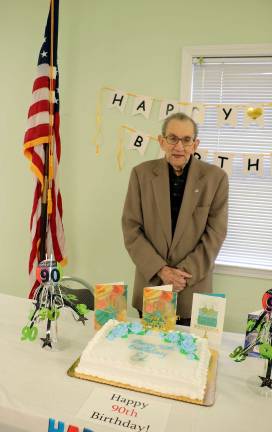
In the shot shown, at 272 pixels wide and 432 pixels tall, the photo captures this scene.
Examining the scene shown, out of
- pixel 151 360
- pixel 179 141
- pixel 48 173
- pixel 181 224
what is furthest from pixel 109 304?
pixel 48 173

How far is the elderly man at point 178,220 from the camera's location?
1964 millimetres

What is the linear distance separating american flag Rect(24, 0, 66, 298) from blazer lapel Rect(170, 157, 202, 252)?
3.41 feet

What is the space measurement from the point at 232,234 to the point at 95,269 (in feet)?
3.61

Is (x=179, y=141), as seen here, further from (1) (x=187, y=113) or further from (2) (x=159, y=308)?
(2) (x=159, y=308)

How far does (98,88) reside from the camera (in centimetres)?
272

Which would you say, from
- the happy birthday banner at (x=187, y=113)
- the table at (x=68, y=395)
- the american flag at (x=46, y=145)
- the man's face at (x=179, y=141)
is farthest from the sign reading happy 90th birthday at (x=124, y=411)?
the happy birthday banner at (x=187, y=113)

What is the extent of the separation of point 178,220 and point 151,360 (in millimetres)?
908

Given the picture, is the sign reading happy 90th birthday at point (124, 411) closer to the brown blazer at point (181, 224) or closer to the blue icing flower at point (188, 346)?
the blue icing flower at point (188, 346)

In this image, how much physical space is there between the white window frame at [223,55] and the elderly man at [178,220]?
632 mm

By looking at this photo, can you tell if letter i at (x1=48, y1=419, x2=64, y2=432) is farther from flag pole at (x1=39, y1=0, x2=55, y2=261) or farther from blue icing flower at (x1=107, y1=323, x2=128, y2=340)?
flag pole at (x1=39, y1=0, x2=55, y2=261)

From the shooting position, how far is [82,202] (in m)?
2.89

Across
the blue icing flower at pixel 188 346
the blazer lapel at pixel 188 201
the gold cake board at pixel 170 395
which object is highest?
the blazer lapel at pixel 188 201

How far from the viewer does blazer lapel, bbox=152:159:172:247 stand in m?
1.99

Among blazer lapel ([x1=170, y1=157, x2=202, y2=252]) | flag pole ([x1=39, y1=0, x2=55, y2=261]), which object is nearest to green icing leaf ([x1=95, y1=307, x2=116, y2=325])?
blazer lapel ([x1=170, y1=157, x2=202, y2=252])
